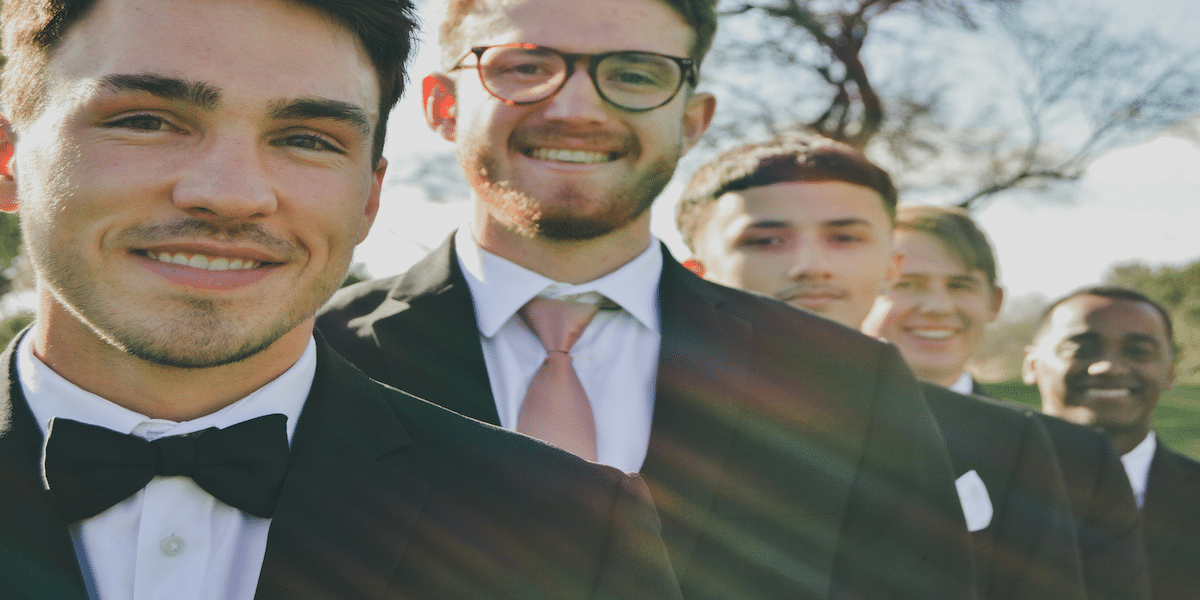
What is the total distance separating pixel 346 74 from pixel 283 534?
93 cm

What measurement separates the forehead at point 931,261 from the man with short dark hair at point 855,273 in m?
0.87

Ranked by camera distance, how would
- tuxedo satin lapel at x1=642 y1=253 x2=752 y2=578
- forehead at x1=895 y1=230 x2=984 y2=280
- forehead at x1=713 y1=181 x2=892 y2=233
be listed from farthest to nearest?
forehead at x1=895 y1=230 x2=984 y2=280 < forehead at x1=713 y1=181 x2=892 y2=233 < tuxedo satin lapel at x1=642 y1=253 x2=752 y2=578

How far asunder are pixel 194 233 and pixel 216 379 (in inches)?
12.4

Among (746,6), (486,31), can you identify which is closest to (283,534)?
(486,31)

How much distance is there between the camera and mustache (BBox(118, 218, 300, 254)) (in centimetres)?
162

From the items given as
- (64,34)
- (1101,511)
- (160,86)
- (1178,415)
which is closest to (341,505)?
(160,86)

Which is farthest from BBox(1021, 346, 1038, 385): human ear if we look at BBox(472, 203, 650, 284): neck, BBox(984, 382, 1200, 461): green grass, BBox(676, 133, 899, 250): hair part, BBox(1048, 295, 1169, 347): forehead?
BBox(984, 382, 1200, 461): green grass

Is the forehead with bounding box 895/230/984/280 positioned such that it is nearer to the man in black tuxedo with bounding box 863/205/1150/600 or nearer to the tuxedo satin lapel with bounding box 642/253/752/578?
the man in black tuxedo with bounding box 863/205/1150/600

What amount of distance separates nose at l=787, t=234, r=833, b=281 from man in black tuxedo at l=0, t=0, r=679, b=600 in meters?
1.97

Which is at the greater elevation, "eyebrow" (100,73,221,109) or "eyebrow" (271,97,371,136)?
"eyebrow" (271,97,371,136)

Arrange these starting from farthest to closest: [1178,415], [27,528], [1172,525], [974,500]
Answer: [1178,415] < [1172,525] < [974,500] < [27,528]

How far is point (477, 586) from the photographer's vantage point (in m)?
1.74

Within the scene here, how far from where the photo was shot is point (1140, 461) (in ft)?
15.0

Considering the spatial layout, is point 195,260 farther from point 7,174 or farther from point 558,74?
point 558,74
